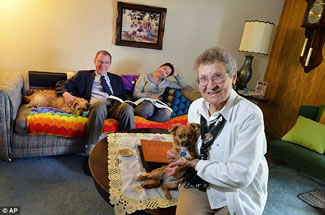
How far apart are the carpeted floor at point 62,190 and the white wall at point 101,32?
126 cm

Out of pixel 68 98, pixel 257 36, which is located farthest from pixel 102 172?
pixel 257 36

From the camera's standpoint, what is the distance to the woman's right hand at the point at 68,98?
226 cm

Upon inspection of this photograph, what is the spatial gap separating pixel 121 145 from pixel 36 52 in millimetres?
1939

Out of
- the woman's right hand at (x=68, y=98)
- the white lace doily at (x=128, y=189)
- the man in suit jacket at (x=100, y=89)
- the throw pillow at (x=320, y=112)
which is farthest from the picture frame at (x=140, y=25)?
the throw pillow at (x=320, y=112)

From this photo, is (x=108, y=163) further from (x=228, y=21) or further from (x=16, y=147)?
(x=228, y=21)

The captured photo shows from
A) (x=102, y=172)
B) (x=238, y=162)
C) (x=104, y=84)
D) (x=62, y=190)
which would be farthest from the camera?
(x=104, y=84)

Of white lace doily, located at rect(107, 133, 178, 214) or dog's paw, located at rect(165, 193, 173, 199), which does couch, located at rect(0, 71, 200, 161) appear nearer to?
white lace doily, located at rect(107, 133, 178, 214)

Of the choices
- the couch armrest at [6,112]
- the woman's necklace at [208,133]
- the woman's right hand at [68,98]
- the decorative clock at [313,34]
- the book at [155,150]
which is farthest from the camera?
the decorative clock at [313,34]

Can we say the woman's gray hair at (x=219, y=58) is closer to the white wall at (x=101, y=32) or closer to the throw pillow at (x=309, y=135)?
the throw pillow at (x=309, y=135)

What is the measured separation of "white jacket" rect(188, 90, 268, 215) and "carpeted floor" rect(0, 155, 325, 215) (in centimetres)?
96

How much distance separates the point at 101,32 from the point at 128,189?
88.5 inches

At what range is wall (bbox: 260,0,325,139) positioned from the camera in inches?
108

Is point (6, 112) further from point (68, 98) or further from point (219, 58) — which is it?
point (219, 58)

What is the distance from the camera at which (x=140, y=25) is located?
2.86 metres
